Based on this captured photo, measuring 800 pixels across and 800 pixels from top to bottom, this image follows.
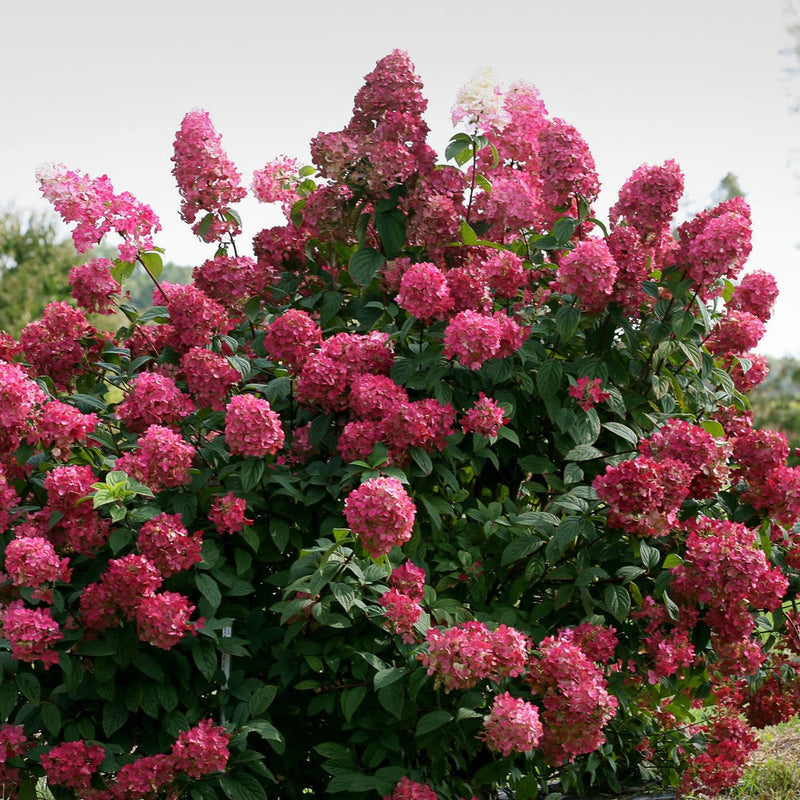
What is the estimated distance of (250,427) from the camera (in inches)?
111

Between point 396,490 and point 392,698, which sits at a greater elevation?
point 396,490

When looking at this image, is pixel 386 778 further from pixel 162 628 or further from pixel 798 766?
pixel 798 766

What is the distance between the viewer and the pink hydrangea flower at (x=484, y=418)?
9.96 ft

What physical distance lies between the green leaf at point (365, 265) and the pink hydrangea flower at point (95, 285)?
0.90 meters

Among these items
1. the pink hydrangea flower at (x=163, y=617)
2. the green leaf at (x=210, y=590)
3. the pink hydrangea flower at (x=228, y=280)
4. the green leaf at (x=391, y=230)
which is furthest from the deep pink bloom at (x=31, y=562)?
the green leaf at (x=391, y=230)

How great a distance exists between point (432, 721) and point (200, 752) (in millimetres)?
648

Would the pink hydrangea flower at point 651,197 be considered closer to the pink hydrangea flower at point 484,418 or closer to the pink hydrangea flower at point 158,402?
the pink hydrangea flower at point 484,418

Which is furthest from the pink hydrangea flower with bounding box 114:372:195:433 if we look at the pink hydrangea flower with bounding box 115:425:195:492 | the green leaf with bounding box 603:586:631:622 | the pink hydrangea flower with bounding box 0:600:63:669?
the green leaf with bounding box 603:586:631:622

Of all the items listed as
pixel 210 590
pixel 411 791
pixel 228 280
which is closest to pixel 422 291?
pixel 228 280

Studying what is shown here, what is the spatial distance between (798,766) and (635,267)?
2.76m

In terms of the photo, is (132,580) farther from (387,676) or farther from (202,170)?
(202,170)

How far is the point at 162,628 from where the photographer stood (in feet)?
8.79

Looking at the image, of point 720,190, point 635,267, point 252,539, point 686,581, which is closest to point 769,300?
point 635,267

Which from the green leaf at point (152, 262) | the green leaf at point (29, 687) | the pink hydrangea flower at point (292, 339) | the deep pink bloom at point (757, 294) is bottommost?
the green leaf at point (29, 687)
